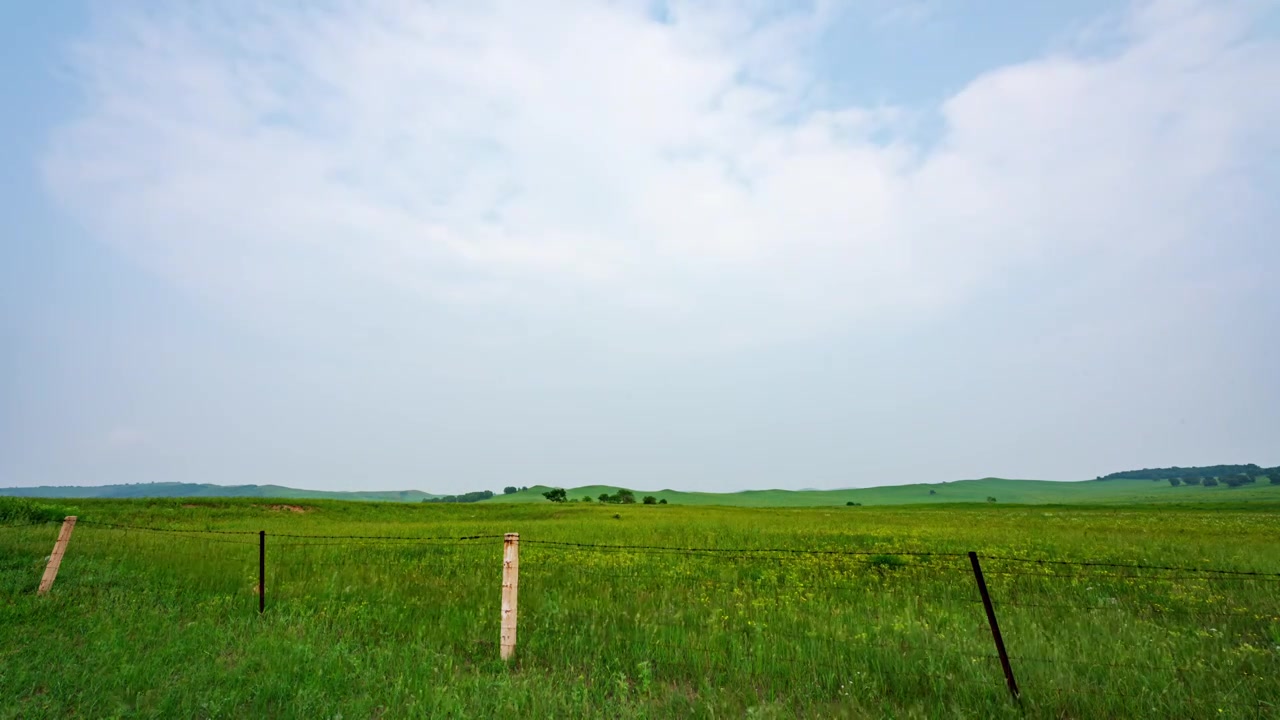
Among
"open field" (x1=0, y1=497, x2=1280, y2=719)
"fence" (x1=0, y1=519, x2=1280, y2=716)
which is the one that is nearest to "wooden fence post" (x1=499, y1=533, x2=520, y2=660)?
"fence" (x1=0, y1=519, x2=1280, y2=716)

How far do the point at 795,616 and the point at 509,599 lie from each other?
4780mm

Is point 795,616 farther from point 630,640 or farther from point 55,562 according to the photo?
point 55,562

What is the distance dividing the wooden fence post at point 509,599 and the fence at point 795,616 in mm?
32

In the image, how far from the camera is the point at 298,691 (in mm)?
7039

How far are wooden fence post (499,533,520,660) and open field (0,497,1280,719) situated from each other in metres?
0.30

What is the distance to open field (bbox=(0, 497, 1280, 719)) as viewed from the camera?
6801 millimetres

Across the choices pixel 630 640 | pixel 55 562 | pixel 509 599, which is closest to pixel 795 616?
pixel 630 640

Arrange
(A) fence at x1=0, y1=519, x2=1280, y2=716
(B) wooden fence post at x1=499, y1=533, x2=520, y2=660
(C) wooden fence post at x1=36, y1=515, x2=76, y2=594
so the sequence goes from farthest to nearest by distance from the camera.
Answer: (C) wooden fence post at x1=36, y1=515, x2=76, y2=594, (B) wooden fence post at x1=499, y1=533, x2=520, y2=660, (A) fence at x1=0, y1=519, x2=1280, y2=716

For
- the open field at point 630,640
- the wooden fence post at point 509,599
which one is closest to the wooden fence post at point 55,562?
the open field at point 630,640

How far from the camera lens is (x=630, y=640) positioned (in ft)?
29.6

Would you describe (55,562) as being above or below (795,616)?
above

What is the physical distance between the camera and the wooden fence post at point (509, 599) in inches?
333

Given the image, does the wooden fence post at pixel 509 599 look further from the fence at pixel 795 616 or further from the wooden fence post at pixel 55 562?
the wooden fence post at pixel 55 562

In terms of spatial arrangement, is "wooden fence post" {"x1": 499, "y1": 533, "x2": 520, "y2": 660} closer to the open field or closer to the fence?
the fence
